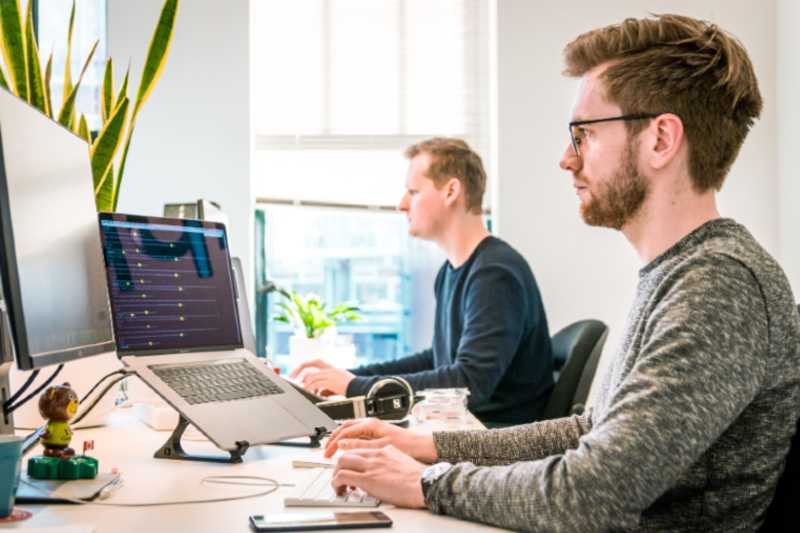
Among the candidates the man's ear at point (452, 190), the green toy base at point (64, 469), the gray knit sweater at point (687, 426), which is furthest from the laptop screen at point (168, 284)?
the man's ear at point (452, 190)

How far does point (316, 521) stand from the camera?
3.56 feet

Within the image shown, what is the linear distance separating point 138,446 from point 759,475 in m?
1.06

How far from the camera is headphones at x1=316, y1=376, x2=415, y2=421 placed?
1.92 meters

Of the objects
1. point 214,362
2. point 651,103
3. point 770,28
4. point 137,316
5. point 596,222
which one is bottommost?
point 214,362

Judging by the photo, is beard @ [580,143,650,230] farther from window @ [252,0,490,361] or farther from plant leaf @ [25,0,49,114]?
window @ [252,0,490,361]

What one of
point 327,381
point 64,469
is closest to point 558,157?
point 327,381

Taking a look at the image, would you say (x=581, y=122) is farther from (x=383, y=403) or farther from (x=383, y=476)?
Result: (x=383, y=403)

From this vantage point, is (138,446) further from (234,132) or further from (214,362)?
(234,132)

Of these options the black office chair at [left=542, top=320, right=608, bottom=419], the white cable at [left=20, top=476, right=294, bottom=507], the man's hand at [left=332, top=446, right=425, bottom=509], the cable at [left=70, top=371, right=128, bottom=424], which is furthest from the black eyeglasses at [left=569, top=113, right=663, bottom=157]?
the black office chair at [left=542, top=320, right=608, bottom=419]

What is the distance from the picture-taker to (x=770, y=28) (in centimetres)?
380

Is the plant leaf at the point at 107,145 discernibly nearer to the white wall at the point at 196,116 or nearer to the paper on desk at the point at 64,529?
the paper on desk at the point at 64,529

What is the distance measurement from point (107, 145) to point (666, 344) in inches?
59.4

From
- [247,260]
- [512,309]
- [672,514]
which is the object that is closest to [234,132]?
[247,260]

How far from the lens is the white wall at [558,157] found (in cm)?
380
